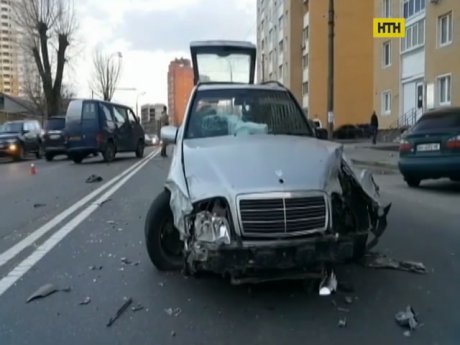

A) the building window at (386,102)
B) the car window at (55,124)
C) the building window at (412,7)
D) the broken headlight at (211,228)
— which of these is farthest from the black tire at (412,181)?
the building window at (386,102)

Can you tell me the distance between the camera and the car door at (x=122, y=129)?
69.2 feet

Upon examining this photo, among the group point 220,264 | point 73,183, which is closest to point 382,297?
point 220,264

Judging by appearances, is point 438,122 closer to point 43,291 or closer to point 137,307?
point 137,307

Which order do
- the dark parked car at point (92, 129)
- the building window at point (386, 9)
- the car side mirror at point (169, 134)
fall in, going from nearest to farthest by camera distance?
the car side mirror at point (169, 134) < the dark parked car at point (92, 129) < the building window at point (386, 9)

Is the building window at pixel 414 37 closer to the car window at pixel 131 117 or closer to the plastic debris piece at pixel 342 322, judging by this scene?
the car window at pixel 131 117

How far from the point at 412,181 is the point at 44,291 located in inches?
360

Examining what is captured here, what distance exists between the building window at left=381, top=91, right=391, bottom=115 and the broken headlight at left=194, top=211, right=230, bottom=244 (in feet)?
109

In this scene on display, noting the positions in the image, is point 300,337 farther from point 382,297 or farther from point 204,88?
point 204,88

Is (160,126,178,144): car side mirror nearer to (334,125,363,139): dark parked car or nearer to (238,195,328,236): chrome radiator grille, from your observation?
(238,195,328,236): chrome radiator grille

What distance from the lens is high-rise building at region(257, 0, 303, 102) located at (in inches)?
2413

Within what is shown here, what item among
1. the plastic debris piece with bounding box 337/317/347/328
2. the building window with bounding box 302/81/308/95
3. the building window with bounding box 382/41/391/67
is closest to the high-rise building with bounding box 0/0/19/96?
the building window with bounding box 302/81/308/95

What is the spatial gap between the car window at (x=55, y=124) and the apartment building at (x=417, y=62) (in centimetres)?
1847

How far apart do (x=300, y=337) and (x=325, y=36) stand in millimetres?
52485

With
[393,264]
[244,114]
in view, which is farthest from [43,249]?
[393,264]
